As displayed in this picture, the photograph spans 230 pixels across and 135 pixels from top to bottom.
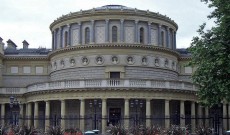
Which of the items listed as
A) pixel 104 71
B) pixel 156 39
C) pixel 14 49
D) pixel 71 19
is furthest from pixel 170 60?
pixel 14 49

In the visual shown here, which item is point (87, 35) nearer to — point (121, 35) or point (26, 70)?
point (121, 35)

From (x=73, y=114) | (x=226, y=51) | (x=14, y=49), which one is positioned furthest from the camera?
(x=14, y=49)

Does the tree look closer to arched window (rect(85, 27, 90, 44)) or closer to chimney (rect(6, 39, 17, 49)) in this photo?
arched window (rect(85, 27, 90, 44))

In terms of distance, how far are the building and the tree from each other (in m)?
19.4

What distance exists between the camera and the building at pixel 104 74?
5616 cm

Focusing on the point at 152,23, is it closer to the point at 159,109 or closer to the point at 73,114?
the point at 159,109

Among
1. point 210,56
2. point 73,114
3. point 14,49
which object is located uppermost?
point 14,49

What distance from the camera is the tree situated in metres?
34.5

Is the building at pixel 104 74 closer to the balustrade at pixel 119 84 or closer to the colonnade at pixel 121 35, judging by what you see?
the colonnade at pixel 121 35

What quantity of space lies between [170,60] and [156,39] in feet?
13.3

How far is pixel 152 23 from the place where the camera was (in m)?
68.7

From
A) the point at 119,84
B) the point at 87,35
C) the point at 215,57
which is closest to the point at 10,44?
the point at 87,35

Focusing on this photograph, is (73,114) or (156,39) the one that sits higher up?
(156,39)

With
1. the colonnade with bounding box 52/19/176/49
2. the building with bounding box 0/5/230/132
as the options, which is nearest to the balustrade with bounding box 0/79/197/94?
the building with bounding box 0/5/230/132
